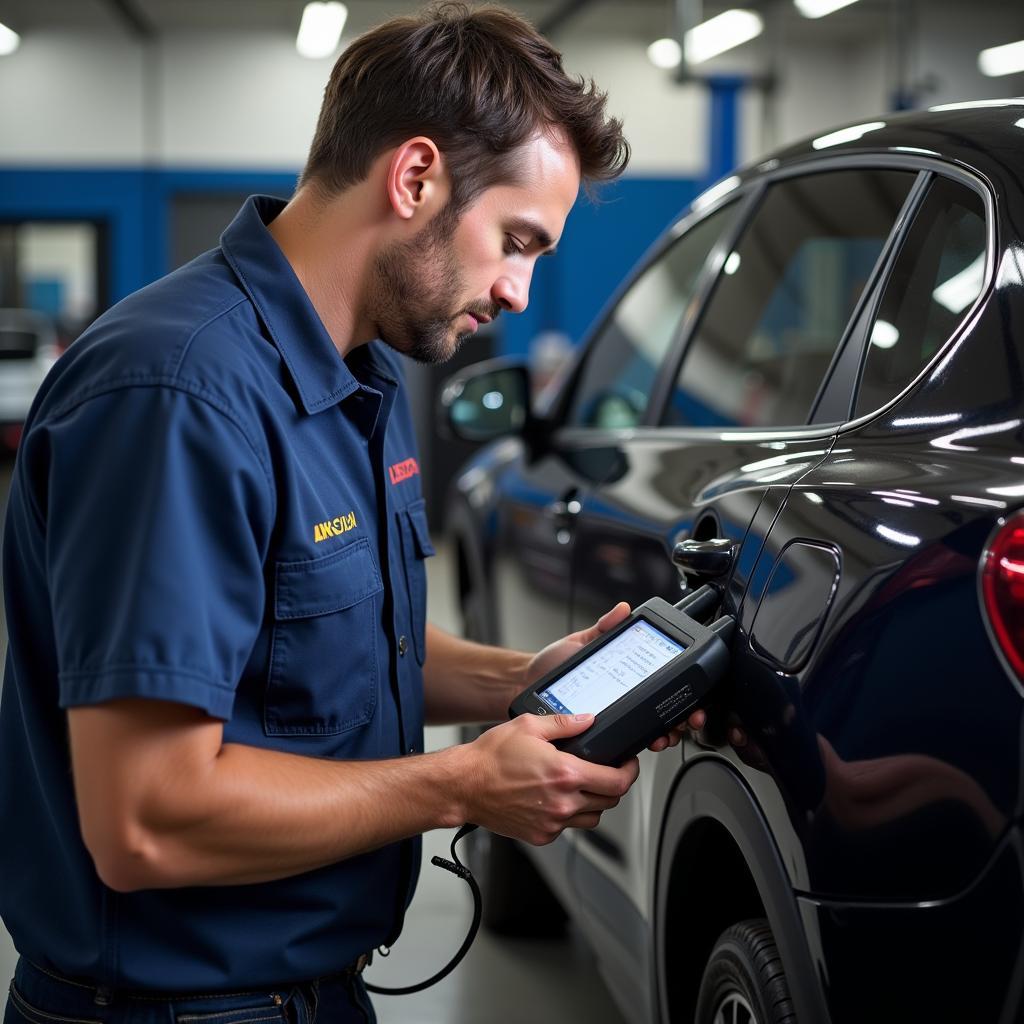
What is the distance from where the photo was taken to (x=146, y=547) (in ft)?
3.73

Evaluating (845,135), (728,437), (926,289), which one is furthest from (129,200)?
(926,289)

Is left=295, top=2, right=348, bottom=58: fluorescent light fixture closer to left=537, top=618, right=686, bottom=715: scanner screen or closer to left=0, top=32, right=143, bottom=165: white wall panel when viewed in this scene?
left=0, top=32, right=143, bottom=165: white wall panel

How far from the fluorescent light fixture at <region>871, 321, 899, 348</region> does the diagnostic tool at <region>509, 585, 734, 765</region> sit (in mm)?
379

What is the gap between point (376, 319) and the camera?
1.52 metres

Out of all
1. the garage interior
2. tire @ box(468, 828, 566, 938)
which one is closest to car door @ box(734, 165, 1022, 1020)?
tire @ box(468, 828, 566, 938)

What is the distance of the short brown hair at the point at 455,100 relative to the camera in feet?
4.74

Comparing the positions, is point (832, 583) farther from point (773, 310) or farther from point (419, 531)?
point (773, 310)

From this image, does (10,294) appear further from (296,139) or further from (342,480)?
(342,480)

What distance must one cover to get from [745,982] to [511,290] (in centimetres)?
83

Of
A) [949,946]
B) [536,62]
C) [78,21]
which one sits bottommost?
[949,946]

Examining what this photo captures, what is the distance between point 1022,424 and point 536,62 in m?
0.69

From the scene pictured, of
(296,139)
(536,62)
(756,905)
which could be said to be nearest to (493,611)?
(756,905)

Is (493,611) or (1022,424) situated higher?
(1022,424)

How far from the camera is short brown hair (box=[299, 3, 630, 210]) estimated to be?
1.45m
